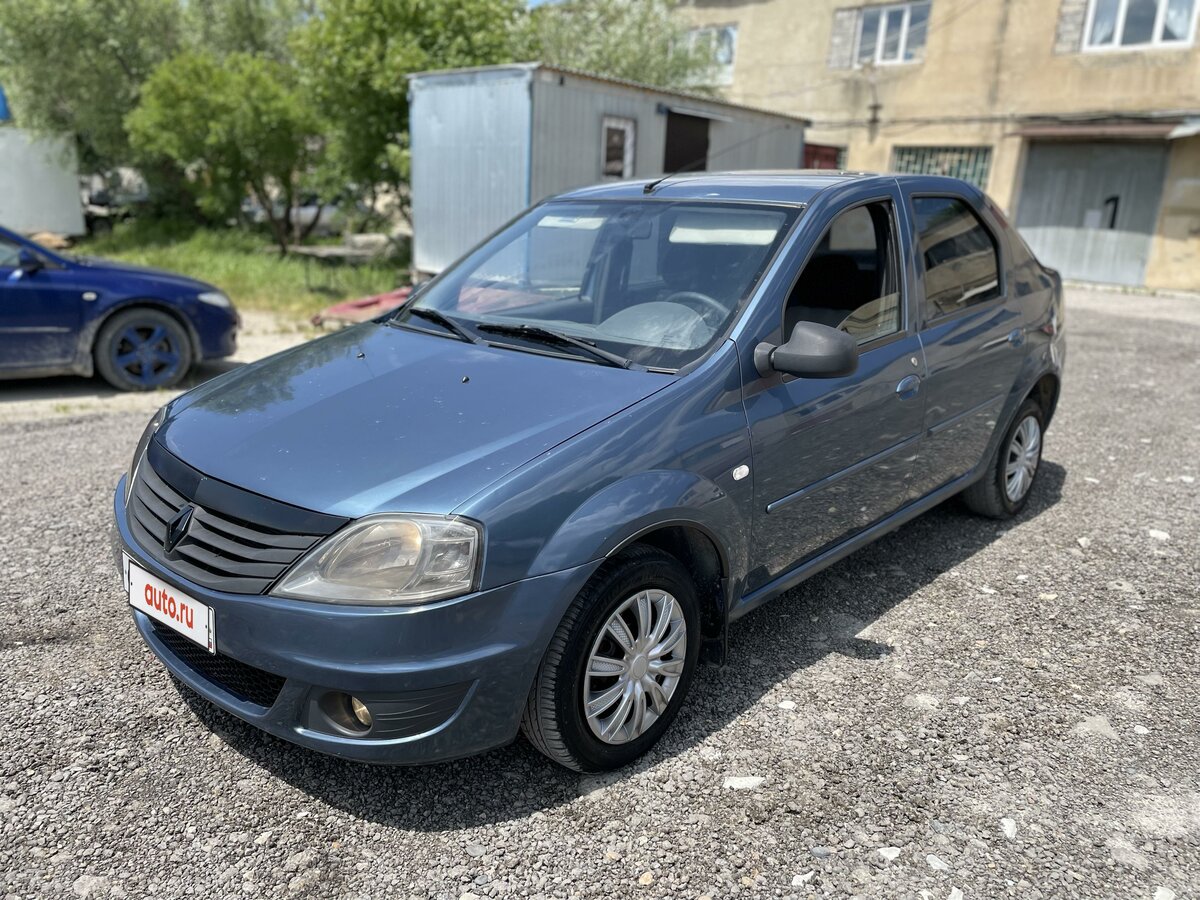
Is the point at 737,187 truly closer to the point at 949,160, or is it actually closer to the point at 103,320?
the point at 103,320

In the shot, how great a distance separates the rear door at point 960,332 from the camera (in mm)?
3986

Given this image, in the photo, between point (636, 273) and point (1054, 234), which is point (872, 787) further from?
point (1054, 234)

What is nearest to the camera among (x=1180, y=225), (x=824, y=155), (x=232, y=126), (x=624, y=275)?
(x=624, y=275)

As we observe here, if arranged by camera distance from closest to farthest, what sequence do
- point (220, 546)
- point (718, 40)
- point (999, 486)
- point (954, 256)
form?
point (220, 546) < point (954, 256) < point (999, 486) < point (718, 40)

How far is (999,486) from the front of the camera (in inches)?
190

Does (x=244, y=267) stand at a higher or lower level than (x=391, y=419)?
lower

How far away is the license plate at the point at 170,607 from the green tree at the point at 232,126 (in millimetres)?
14998

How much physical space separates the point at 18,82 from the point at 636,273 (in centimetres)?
2163

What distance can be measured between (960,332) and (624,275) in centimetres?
160

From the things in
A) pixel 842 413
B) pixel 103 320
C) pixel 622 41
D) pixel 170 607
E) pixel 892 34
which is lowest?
pixel 103 320

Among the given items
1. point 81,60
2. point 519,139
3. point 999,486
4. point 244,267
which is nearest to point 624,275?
point 999,486

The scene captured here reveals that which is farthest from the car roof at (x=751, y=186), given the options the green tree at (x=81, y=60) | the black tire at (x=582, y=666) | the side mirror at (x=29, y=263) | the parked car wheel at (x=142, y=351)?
the green tree at (x=81, y=60)

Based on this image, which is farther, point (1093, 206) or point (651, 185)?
point (1093, 206)

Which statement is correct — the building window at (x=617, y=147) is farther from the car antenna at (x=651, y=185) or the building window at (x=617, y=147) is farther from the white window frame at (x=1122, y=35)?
the white window frame at (x=1122, y=35)
